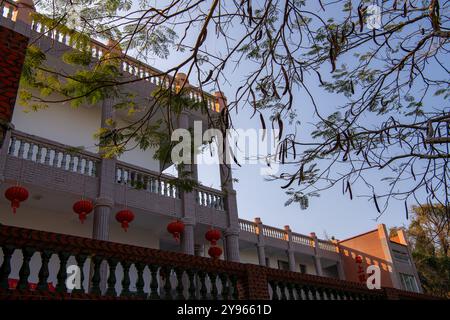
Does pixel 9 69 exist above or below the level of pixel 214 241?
below

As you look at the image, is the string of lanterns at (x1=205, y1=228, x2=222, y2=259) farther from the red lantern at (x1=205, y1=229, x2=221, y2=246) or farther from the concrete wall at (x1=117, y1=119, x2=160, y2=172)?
the concrete wall at (x1=117, y1=119, x2=160, y2=172)

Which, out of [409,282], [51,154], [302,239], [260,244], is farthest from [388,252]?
[51,154]

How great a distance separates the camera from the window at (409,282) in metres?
19.0

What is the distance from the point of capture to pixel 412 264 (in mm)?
20125

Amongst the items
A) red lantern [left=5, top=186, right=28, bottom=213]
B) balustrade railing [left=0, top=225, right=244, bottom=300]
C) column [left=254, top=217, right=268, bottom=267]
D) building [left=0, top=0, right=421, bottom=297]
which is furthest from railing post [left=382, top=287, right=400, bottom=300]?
column [left=254, top=217, right=268, bottom=267]

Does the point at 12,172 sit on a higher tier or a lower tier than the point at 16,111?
lower

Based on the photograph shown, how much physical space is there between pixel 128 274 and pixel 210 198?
7535mm

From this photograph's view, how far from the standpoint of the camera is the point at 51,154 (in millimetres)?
8617

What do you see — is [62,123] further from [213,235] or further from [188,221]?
[213,235]

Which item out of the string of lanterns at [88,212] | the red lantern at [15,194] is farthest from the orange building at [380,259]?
the red lantern at [15,194]

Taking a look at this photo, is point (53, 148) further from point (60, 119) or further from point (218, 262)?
point (218, 262)
